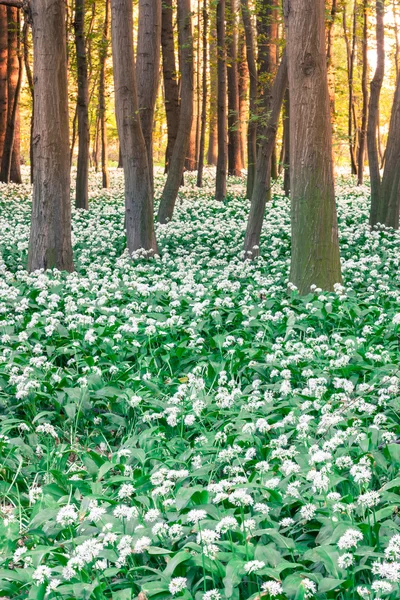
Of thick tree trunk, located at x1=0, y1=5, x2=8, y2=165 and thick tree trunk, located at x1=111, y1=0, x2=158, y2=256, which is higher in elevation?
thick tree trunk, located at x1=0, y1=5, x2=8, y2=165

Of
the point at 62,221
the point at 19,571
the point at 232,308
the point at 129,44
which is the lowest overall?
the point at 19,571

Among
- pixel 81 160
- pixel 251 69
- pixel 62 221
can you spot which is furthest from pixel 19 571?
pixel 251 69

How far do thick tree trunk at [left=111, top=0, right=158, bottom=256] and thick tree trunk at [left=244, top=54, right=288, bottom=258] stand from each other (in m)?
1.72

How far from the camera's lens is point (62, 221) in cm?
1048

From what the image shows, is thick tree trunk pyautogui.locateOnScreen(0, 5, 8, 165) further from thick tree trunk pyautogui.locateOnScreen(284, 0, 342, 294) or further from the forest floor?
thick tree trunk pyautogui.locateOnScreen(284, 0, 342, 294)

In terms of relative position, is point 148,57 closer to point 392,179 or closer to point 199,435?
point 392,179

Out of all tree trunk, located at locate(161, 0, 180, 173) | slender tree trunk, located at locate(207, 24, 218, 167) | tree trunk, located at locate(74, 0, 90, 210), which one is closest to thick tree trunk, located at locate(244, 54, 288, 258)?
tree trunk, located at locate(74, 0, 90, 210)

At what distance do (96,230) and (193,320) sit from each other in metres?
7.62

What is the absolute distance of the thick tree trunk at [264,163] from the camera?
37.3ft

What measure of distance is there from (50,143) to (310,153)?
4101 millimetres

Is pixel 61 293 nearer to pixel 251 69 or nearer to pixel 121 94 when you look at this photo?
pixel 121 94

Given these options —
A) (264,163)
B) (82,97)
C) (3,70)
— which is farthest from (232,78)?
(264,163)

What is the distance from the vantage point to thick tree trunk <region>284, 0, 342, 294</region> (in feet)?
27.2

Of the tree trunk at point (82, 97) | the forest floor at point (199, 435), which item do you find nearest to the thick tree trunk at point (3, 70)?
the tree trunk at point (82, 97)
